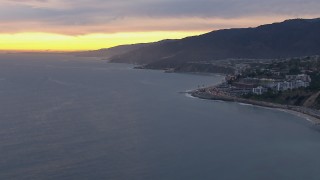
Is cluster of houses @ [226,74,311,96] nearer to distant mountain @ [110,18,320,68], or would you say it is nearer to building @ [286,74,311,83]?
building @ [286,74,311,83]

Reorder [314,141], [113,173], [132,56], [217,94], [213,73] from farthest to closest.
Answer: [132,56]
[213,73]
[217,94]
[314,141]
[113,173]

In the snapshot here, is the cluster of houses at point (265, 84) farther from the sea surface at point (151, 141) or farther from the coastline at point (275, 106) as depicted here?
the sea surface at point (151, 141)

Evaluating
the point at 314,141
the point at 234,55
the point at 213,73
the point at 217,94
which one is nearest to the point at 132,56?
the point at 234,55

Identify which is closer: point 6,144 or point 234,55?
point 6,144

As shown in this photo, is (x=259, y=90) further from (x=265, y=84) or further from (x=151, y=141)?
(x=151, y=141)

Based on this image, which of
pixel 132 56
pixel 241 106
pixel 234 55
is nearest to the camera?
pixel 241 106

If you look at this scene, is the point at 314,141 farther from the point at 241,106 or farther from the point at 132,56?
the point at 132,56

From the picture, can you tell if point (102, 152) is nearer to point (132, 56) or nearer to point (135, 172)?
point (135, 172)
